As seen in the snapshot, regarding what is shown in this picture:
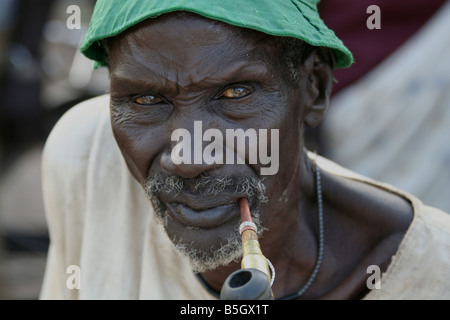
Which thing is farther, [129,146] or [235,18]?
[129,146]

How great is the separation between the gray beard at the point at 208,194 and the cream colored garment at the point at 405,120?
5.85 feet

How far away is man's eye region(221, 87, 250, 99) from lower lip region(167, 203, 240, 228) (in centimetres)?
24

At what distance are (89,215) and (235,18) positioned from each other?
893 millimetres

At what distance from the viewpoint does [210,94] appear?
67.7 inches

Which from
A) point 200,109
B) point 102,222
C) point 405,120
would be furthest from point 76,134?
point 405,120

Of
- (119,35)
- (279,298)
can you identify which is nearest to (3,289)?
(279,298)

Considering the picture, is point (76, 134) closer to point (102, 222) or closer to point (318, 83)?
point (102, 222)

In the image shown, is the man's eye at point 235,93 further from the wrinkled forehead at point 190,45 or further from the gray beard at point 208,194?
the gray beard at point 208,194

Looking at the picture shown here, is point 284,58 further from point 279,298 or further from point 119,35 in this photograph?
point 279,298

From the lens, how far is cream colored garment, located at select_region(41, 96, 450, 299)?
87.3 inches

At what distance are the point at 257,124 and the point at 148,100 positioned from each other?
0.26 m

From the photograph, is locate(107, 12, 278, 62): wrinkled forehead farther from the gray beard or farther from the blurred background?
the blurred background

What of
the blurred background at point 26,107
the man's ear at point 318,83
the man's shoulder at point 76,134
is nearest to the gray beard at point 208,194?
the man's ear at point 318,83

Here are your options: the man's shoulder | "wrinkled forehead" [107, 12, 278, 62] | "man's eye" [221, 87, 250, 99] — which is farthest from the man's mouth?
the man's shoulder
